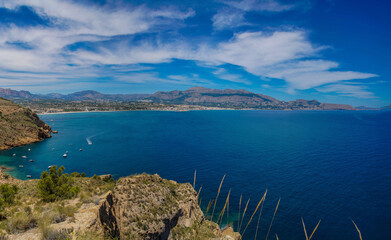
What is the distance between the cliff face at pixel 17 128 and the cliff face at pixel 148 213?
85.5m

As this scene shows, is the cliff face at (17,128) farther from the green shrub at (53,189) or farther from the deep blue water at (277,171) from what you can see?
the green shrub at (53,189)

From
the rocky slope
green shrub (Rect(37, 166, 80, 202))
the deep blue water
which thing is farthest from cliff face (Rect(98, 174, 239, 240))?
the deep blue water

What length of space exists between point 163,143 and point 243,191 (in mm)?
49411

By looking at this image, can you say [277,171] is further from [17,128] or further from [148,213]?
[17,128]

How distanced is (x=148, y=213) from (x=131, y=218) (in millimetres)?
1059

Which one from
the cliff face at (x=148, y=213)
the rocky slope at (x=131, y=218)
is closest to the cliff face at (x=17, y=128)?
the rocky slope at (x=131, y=218)

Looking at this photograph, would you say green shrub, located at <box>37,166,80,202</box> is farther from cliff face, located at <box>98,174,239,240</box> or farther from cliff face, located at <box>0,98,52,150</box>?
cliff face, located at <box>0,98,52,150</box>

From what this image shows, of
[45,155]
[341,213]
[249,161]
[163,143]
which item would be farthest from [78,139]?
[341,213]

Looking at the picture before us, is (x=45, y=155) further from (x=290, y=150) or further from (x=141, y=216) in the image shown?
(x=290, y=150)

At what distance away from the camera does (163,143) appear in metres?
80.8

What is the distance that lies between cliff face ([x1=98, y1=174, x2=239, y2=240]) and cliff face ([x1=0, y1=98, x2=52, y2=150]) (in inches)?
3368

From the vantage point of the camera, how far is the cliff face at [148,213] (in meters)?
11.3

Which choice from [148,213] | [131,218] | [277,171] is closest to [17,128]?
[131,218]

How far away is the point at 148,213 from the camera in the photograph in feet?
39.1
